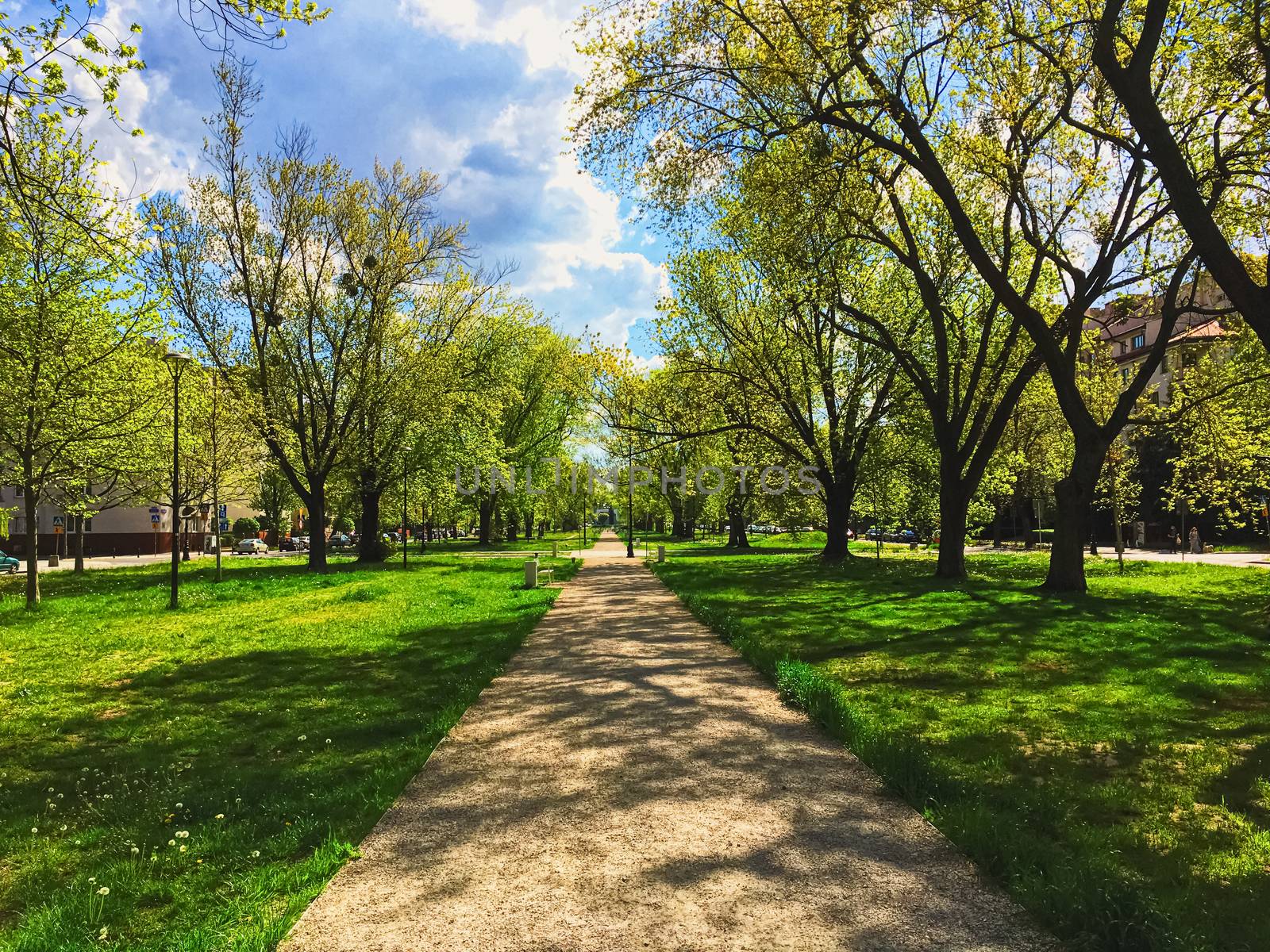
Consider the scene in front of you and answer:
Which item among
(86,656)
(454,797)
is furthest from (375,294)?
(454,797)

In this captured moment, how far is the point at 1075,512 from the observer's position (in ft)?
53.5

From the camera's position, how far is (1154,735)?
6098 mm

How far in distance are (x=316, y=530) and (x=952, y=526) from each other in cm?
2186

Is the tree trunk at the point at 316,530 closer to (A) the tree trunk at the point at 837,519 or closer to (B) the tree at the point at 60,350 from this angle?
(B) the tree at the point at 60,350

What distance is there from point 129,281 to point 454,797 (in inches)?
732

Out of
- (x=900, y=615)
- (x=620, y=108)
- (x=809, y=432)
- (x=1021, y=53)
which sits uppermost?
(x=1021, y=53)

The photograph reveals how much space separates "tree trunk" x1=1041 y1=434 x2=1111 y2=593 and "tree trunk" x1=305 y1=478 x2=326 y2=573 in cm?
2344

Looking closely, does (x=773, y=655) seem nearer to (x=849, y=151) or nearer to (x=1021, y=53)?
(x=849, y=151)

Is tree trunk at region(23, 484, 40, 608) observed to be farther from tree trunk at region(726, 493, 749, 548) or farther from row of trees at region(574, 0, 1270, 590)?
tree trunk at region(726, 493, 749, 548)

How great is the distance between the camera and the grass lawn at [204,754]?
11.8ft

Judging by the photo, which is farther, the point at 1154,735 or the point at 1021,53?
the point at 1021,53

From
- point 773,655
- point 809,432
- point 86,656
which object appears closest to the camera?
point 773,655

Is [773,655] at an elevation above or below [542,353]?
below

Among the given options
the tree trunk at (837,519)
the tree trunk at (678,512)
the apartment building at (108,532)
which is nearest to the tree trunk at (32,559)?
the tree trunk at (837,519)
